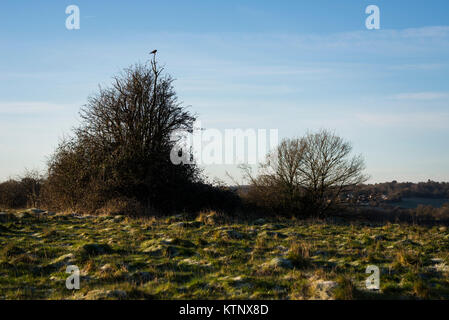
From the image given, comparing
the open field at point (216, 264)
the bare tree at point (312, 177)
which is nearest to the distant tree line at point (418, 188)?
the bare tree at point (312, 177)

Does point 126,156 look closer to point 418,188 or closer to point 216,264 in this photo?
point 216,264

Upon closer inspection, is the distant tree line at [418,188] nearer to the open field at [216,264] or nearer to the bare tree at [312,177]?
the bare tree at [312,177]

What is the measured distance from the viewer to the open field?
615 centimetres

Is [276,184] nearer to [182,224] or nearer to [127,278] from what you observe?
[182,224]

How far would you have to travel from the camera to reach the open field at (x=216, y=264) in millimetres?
6148

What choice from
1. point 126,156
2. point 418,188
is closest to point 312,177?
point 126,156

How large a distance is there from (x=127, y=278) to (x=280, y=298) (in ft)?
9.91

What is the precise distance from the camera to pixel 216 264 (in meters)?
7.91

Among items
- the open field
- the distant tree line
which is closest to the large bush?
the open field

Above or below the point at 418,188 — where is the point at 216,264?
below

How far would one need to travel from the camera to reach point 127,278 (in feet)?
23.1

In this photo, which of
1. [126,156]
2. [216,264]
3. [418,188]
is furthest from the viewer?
[418,188]
